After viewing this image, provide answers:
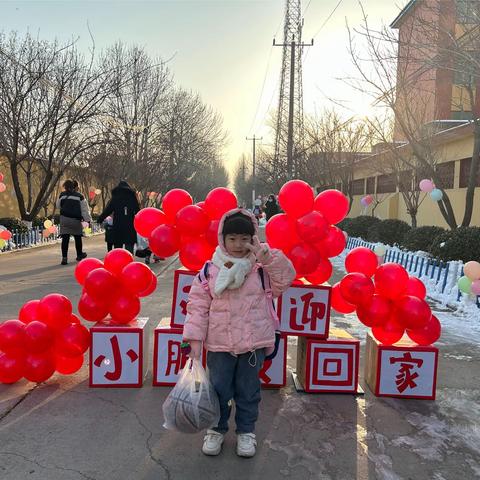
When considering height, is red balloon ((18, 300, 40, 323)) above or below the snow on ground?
above

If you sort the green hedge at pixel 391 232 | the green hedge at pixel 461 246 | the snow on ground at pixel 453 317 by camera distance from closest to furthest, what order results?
1. the snow on ground at pixel 453 317
2. the green hedge at pixel 461 246
3. the green hedge at pixel 391 232

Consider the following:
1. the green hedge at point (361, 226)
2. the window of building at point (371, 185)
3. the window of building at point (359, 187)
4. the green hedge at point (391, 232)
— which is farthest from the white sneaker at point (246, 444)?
the window of building at point (359, 187)

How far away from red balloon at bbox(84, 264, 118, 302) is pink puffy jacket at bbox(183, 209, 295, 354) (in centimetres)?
132

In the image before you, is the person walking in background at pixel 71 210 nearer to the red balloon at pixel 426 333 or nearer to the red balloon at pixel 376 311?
the red balloon at pixel 376 311

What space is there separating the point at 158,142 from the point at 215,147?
35.4 ft

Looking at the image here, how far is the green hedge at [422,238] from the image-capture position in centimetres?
1163

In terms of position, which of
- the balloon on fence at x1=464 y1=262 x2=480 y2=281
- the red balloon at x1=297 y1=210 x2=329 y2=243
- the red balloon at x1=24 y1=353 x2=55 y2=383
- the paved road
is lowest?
the paved road

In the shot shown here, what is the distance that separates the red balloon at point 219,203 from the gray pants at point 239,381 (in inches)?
55.4

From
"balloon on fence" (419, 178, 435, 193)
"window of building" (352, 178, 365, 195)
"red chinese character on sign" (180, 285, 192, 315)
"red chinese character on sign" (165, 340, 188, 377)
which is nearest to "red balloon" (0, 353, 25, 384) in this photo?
"red chinese character on sign" (165, 340, 188, 377)

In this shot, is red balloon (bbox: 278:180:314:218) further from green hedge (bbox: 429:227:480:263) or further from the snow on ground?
green hedge (bbox: 429:227:480:263)

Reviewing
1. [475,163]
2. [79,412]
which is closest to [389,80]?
[475,163]

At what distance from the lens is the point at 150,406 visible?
11.7 ft

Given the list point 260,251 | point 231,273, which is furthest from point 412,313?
point 231,273

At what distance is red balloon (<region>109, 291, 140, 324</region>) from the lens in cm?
398
